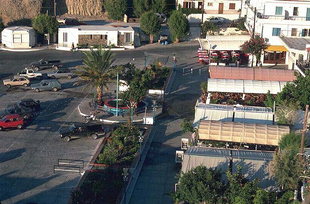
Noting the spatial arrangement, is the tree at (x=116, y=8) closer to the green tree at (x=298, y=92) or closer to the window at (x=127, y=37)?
the window at (x=127, y=37)

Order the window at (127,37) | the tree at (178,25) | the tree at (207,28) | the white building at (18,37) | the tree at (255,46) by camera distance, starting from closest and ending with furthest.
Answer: the tree at (255,46) → the white building at (18,37) → the window at (127,37) → the tree at (178,25) → the tree at (207,28)

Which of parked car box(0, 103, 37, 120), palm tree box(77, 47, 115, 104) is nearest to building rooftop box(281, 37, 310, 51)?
palm tree box(77, 47, 115, 104)

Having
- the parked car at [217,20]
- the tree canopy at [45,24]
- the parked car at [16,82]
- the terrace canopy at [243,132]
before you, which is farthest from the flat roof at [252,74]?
the parked car at [217,20]

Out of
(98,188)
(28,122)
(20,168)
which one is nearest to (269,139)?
(98,188)

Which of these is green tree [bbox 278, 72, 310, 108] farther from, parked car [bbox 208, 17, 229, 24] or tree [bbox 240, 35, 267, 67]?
parked car [bbox 208, 17, 229, 24]

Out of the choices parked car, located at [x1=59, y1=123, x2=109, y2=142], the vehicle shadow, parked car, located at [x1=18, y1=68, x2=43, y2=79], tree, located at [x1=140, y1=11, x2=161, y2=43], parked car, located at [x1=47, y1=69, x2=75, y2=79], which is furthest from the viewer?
tree, located at [x1=140, y1=11, x2=161, y2=43]
